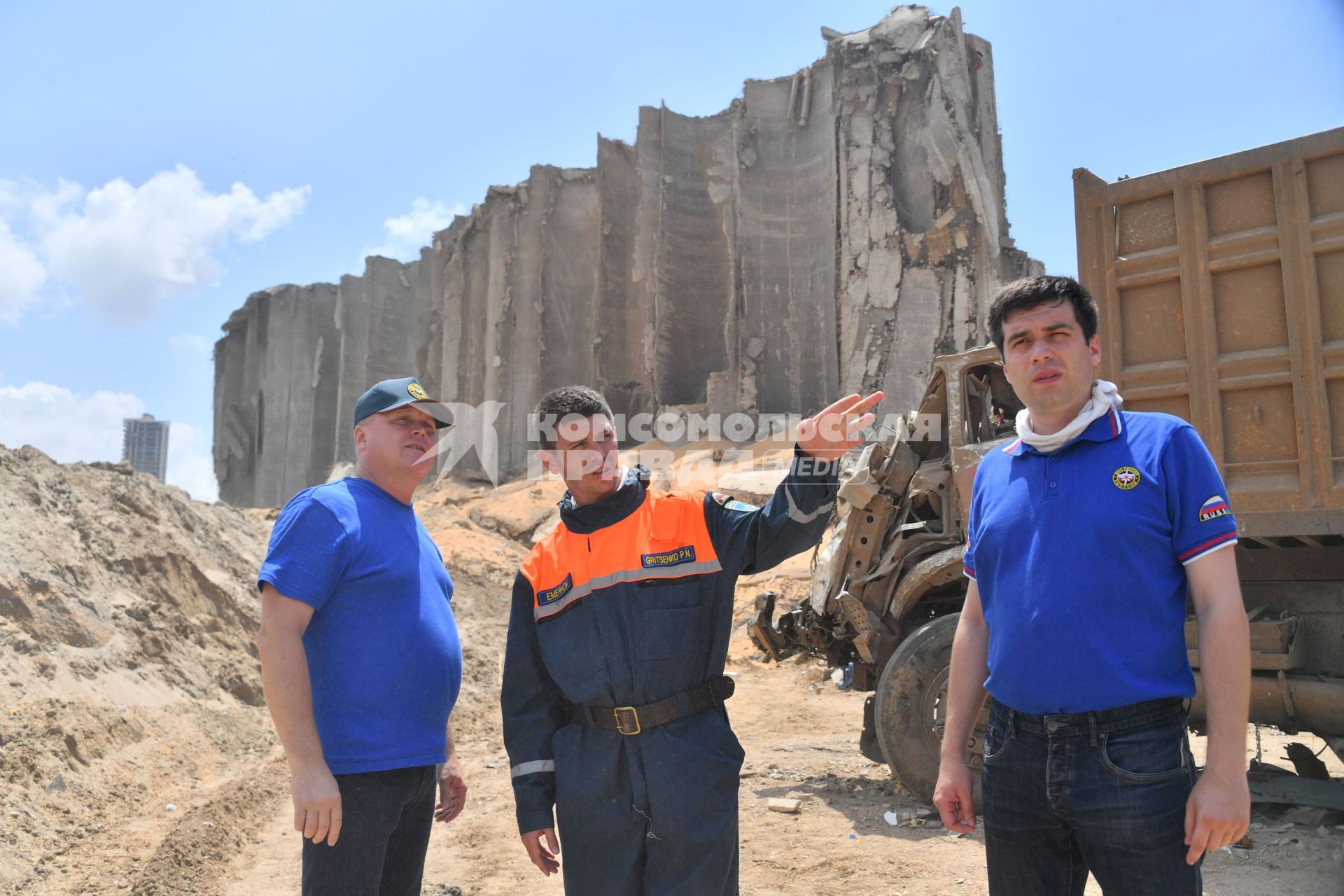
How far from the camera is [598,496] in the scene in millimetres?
2713

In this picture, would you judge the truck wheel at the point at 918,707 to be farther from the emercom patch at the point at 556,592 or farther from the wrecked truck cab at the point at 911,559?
the emercom patch at the point at 556,592

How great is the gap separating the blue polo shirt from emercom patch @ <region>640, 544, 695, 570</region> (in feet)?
2.75

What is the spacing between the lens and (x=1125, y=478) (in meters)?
2.06

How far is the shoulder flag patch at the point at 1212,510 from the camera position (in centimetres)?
196

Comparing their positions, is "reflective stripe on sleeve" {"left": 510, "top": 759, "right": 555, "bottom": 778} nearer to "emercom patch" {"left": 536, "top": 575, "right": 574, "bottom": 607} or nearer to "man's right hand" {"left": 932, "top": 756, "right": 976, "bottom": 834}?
"emercom patch" {"left": 536, "top": 575, "right": 574, "bottom": 607}

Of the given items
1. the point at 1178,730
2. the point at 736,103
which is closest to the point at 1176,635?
the point at 1178,730

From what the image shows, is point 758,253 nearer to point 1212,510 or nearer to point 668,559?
point 668,559

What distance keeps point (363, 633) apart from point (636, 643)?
0.79 m

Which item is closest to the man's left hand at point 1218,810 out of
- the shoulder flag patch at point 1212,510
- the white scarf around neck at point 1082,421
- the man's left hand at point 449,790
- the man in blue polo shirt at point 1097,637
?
the man in blue polo shirt at point 1097,637

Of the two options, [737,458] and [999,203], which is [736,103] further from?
[737,458]

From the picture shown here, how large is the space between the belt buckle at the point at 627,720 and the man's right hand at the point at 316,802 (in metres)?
0.75

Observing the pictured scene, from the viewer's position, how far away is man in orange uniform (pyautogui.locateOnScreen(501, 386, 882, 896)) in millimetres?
2449

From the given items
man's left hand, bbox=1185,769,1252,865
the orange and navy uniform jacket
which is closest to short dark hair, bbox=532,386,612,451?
the orange and navy uniform jacket

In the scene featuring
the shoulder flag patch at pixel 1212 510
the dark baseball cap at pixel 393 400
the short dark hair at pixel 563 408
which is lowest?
the shoulder flag patch at pixel 1212 510
